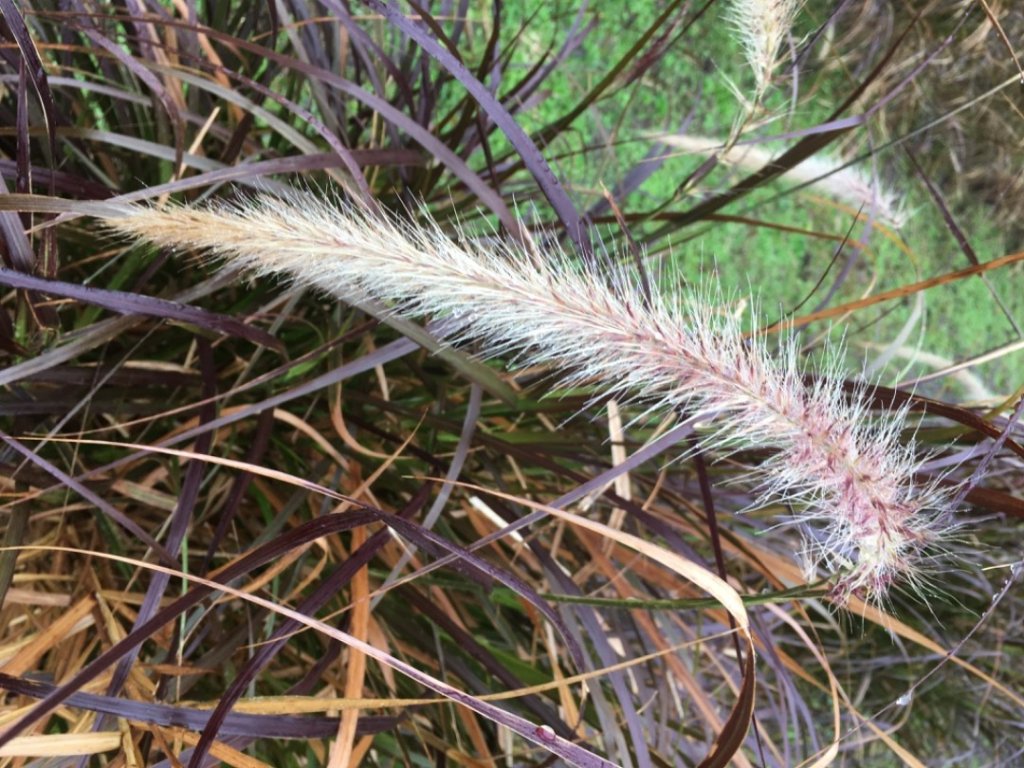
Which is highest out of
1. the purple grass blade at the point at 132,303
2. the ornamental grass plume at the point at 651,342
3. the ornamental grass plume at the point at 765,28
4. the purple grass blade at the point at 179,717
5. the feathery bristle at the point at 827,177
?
the ornamental grass plume at the point at 765,28

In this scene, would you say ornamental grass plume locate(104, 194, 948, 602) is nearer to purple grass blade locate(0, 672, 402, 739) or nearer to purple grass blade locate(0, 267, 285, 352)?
purple grass blade locate(0, 267, 285, 352)

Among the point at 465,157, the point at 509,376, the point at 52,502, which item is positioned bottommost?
the point at 52,502

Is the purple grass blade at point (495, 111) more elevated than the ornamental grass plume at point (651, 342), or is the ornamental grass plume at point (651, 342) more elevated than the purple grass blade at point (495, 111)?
the purple grass blade at point (495, 111)

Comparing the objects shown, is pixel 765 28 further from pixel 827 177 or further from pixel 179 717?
pixel 179 717

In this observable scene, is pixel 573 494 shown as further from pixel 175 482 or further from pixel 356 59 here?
pixel 356 59

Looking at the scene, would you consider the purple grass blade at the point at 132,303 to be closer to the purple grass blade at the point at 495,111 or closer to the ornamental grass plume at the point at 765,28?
the purple grass blade at the point at 495,111

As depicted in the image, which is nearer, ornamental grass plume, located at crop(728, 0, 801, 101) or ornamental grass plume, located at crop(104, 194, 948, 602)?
ornamental grass plume, located at crop(104, 194, 948, 602)

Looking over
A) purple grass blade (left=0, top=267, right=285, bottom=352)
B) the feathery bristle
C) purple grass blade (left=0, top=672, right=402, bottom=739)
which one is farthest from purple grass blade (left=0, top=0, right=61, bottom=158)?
the feathery bristle

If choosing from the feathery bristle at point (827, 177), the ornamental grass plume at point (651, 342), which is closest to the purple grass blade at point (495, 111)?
the ornamental grass plume at point (651, 342)

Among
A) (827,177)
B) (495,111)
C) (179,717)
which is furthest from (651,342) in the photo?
(827,177)

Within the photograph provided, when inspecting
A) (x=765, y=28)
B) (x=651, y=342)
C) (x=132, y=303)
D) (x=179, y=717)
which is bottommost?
(x=179, y=717)

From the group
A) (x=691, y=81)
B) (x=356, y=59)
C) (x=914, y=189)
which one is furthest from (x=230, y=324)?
(x=914, y=189)
